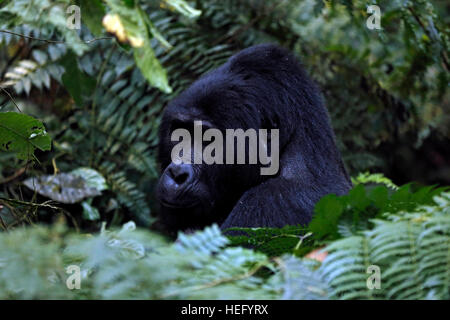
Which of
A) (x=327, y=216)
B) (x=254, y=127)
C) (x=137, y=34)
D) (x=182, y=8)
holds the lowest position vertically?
(x=327, y=216)

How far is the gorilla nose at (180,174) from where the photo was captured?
331 cm

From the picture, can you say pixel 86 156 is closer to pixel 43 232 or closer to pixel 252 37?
pixel 252 37

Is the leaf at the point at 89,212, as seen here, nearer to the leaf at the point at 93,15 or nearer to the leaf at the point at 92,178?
the leaf at the point at 92,178

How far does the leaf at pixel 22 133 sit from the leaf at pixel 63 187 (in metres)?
1.79

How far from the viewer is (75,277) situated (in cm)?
170

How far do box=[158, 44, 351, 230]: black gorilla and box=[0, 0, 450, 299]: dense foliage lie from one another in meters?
0.46

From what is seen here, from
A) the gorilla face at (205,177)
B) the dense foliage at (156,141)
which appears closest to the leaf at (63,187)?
the dense foliage at (156,141)

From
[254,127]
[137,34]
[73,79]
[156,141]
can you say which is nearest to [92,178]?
[156,141]

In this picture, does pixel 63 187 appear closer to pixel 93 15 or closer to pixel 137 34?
pixel 93 15

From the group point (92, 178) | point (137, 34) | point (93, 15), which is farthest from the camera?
point (92, 178)

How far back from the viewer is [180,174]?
3.31m

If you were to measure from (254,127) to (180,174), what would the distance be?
0.58 meters

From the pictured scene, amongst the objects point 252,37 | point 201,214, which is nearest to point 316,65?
point 252,37

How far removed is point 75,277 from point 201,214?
178 cm
